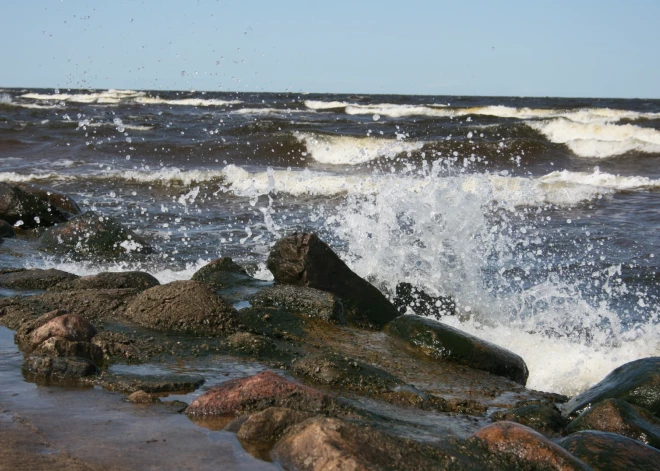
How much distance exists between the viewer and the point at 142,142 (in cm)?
2106

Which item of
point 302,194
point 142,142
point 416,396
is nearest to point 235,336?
point 416,396

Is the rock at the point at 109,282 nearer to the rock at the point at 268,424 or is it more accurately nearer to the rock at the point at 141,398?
the rock at the point at 141,398

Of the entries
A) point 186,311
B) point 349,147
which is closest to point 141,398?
point 186,311

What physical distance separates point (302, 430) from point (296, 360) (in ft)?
4.43

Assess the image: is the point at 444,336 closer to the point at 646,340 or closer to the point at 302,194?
the point at 646,340

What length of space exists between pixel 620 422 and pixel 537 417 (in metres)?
0.37

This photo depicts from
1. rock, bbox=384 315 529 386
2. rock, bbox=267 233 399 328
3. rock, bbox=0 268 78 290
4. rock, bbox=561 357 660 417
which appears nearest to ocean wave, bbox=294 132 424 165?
rock, bbox=267 233 399 328

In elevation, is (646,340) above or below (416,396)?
below

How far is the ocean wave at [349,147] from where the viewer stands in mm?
20000

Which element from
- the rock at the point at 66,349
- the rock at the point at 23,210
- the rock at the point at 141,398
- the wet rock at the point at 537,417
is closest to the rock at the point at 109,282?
the rock at the point at 66,349

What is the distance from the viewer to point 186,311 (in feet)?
15.5

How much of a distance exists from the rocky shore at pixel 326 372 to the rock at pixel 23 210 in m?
3.52

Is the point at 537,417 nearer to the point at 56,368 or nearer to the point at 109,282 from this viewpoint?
the point at 56,368

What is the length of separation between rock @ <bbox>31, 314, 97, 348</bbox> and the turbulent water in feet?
9.57
